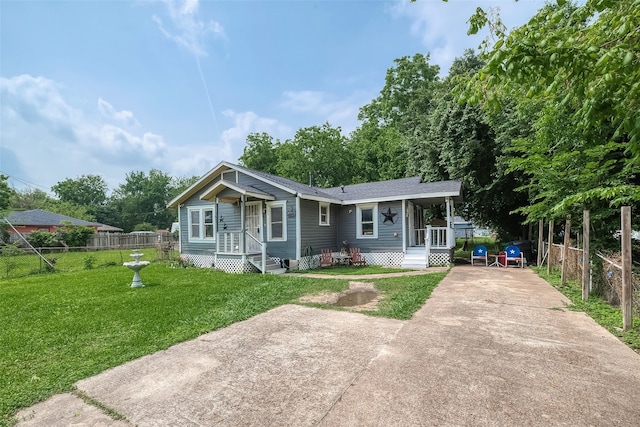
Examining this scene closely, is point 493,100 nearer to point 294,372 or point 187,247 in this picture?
point 294,372

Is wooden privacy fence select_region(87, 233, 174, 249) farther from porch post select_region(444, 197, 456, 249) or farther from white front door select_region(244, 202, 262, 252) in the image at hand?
porch post select_region(444, 197, 456, 249)

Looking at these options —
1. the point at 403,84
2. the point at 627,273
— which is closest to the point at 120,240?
the point at 403,84

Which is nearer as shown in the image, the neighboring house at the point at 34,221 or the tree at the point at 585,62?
the tree at the point at 585,62

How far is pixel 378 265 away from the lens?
12.7 meters

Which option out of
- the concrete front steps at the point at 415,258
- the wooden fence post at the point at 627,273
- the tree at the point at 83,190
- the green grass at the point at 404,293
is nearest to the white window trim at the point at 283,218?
the green grass at the point at 404,293

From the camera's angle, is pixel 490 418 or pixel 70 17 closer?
pixel 490 418

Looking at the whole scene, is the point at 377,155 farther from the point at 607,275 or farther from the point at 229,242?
the point at 607,275

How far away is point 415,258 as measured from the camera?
12.2 metres

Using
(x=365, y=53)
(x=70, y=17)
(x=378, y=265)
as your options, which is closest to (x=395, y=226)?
(x=378, y=265)

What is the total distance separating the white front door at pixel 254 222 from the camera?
40.6ft

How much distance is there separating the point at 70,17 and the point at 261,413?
14577 mm

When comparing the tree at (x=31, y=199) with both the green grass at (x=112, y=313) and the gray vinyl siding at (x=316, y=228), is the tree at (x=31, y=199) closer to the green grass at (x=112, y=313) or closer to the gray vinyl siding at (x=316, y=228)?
the green grass at (x=112, y=313)

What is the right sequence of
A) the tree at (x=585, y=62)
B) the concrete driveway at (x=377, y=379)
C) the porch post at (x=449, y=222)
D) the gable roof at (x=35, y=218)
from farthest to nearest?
the gable roof at (x=35, y=218) < the porch post at (x=449, y=222) < the concrete driveway at (x=377, y=379) < the tree at (x=585, y=62)

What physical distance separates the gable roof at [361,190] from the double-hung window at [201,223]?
92cm
